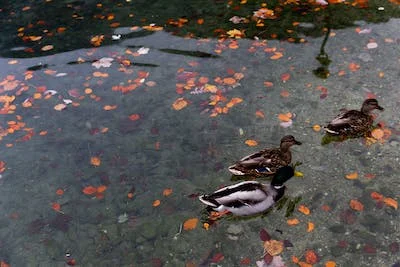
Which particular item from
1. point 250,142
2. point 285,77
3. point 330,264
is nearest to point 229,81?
point 285,77

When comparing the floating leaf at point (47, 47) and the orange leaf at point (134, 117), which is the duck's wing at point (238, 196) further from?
the floating leaf at point (47, 47)

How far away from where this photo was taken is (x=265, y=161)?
502 centimetres

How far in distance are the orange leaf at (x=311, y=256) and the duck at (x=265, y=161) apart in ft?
3.66

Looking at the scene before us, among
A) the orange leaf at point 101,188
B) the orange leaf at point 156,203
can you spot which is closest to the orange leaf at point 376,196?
the orange leaf at point 156,203

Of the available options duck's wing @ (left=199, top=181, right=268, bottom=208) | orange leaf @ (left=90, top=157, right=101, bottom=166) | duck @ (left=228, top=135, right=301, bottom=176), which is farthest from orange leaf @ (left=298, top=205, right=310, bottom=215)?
orange leaf @ (left=90, top=157, right=101, bottom=166)

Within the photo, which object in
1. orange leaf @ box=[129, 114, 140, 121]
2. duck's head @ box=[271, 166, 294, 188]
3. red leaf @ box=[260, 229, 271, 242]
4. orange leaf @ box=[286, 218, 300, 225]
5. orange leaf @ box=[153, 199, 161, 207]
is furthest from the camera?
orange leaf @ box=[129, 114, 140, 121]

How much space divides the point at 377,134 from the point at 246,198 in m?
2.24

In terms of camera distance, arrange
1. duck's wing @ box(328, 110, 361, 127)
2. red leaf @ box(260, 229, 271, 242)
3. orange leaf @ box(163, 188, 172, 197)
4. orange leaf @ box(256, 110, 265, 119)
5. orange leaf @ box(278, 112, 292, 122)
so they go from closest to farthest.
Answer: red leaf @ box(260, 229, 271, 242) → orange leaf @ box(163, 188, 172, 197) → duck's wing @ box(328, 110, 361, 127) → orange leaf @ box(278, 112, 292, 122) → orange leaf @ box(256, 110, 265, 119)

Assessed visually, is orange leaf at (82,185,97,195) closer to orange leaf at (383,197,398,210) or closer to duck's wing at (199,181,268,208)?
duck's wing at (199,181,268,208)

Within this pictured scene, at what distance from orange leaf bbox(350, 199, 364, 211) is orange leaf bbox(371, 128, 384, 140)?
118 centimetres

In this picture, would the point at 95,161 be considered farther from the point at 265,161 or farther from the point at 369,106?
the point at 369,106

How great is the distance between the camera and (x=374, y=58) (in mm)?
6871

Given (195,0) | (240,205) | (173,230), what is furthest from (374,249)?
(195,0)

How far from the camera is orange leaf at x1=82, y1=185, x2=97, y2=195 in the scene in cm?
524
